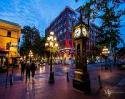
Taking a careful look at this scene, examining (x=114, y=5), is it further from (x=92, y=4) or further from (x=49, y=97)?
(x=49, y=97)

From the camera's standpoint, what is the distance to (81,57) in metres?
16.5

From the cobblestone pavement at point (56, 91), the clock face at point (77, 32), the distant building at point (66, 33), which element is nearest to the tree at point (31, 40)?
the distant building at point (66, 33)

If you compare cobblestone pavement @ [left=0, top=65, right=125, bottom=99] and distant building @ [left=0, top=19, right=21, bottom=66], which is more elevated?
distant building @ [left=0, top=19, right=21, bottom=66]

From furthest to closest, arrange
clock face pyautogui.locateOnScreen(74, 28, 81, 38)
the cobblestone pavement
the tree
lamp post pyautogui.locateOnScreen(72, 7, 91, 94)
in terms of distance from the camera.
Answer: the tree
clock face pyautogui.locateOnScreen(74, 28, 81, 38)
lamp post pyautogui.locateOnScreen(72, 7, 91, 94)
the cobblestone pavement

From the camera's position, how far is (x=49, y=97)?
1341 cm

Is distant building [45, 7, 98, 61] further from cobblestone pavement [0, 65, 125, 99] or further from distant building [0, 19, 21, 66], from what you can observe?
cobblestone pavement [0, 65, 125, 99]

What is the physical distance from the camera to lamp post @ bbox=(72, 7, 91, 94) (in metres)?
15.8

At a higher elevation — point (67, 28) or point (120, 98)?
point (67, 28)

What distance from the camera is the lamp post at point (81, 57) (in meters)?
15.8

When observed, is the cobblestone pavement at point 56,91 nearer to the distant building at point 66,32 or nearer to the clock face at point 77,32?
the clock face at point 77,32

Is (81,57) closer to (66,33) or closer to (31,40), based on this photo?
(31,40)

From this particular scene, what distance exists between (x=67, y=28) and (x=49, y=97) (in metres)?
89.0

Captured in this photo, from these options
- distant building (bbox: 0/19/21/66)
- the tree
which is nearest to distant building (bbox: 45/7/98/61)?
the tree

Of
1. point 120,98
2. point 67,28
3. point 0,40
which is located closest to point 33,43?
point 67,28
